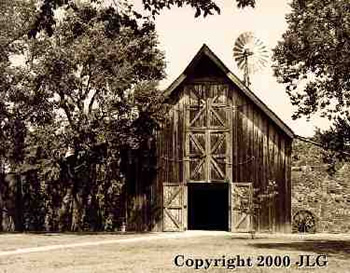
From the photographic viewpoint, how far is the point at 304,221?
37938 mm

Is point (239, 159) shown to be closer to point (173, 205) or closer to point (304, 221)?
point (173, 205)

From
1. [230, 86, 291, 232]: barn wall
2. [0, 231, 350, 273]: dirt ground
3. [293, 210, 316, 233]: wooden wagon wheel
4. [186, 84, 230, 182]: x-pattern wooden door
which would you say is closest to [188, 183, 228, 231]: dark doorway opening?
[186, 84, 230, 182]: x-pattern wooden door

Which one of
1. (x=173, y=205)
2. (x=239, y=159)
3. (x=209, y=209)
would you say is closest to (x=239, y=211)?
(x=239, y=159)

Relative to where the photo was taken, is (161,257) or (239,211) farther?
(239,211)

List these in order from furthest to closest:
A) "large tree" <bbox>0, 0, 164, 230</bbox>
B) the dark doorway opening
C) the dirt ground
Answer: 1. the dark doorway opening
2. "large tree" <bbox>0, 0, 164, 230</bbox>
3. the dirt ground

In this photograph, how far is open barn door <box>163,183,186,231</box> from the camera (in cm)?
3712

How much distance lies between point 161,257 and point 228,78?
17.5m

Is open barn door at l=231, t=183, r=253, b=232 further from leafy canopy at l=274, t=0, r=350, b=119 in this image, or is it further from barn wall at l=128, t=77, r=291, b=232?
leafy canopy at l=274, t=0, r=350, b=119

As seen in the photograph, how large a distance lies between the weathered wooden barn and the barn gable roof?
2.0 inches

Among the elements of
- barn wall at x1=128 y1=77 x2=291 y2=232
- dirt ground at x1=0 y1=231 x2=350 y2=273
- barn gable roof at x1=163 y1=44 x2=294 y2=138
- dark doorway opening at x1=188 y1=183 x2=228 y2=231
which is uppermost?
barn gable roof at x1=163 y1=44 x2=294 y2=138

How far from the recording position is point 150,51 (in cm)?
3644

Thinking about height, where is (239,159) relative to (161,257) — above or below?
above

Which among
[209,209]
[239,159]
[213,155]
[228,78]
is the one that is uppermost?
[228,78]

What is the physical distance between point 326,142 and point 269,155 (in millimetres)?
10718
